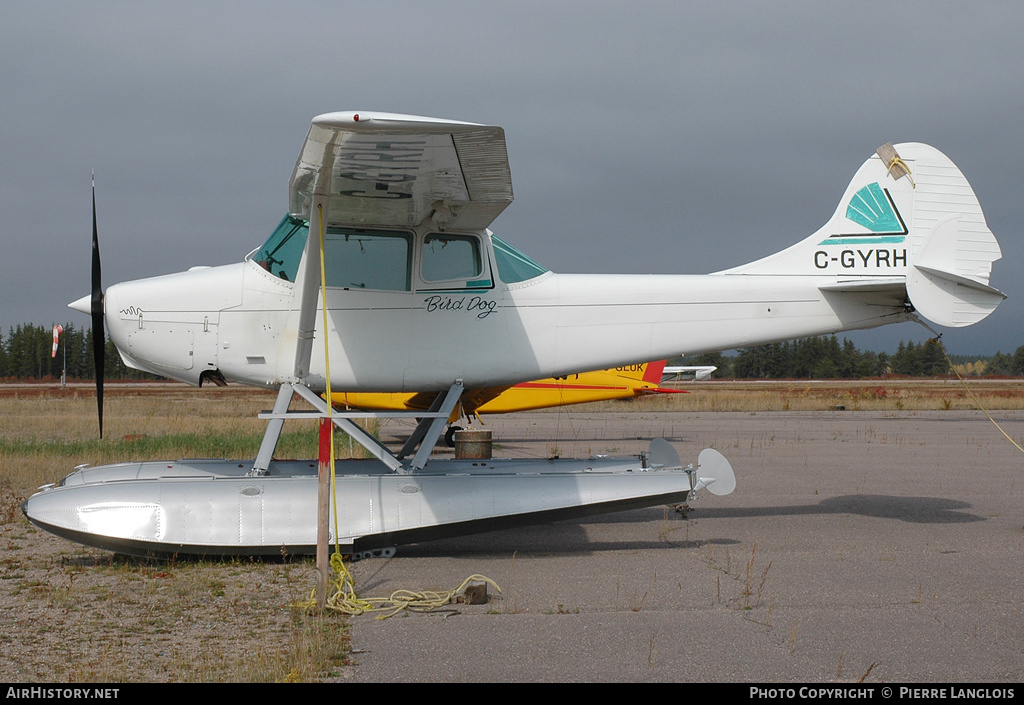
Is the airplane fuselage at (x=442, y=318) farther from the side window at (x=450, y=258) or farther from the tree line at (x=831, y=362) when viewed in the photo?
the tree line at (x=831, y=362)

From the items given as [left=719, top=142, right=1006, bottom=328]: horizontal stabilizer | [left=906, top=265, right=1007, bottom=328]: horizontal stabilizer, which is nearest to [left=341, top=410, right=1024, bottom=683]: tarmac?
[left=906, top=265, right=1007, bottom=328]: horizontal stabilizer

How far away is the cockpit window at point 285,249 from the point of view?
7.21 m

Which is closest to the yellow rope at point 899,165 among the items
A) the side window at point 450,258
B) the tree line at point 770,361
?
the side window at point 450,258

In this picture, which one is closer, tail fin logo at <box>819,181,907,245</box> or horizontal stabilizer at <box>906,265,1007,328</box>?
horizontal stabilizer at <box>906,265,1007,328</box>

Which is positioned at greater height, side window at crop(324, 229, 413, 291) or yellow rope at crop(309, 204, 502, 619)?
side window at crop(324, 229, 413, 291)

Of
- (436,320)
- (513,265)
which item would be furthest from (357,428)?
(513,265)

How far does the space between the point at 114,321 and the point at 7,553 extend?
226 centimetres

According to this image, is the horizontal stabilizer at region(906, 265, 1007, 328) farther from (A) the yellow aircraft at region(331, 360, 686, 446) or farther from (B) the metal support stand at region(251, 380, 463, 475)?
(A) the yellow aircraft at region(331, 360, 686, 446)

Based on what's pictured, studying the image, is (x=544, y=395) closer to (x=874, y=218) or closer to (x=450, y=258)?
(x=874, y=218)

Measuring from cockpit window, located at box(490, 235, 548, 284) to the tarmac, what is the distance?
256 cm

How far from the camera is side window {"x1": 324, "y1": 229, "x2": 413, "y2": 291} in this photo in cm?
718

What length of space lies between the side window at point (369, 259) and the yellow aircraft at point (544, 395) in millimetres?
7005

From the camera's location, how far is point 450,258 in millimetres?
7406
